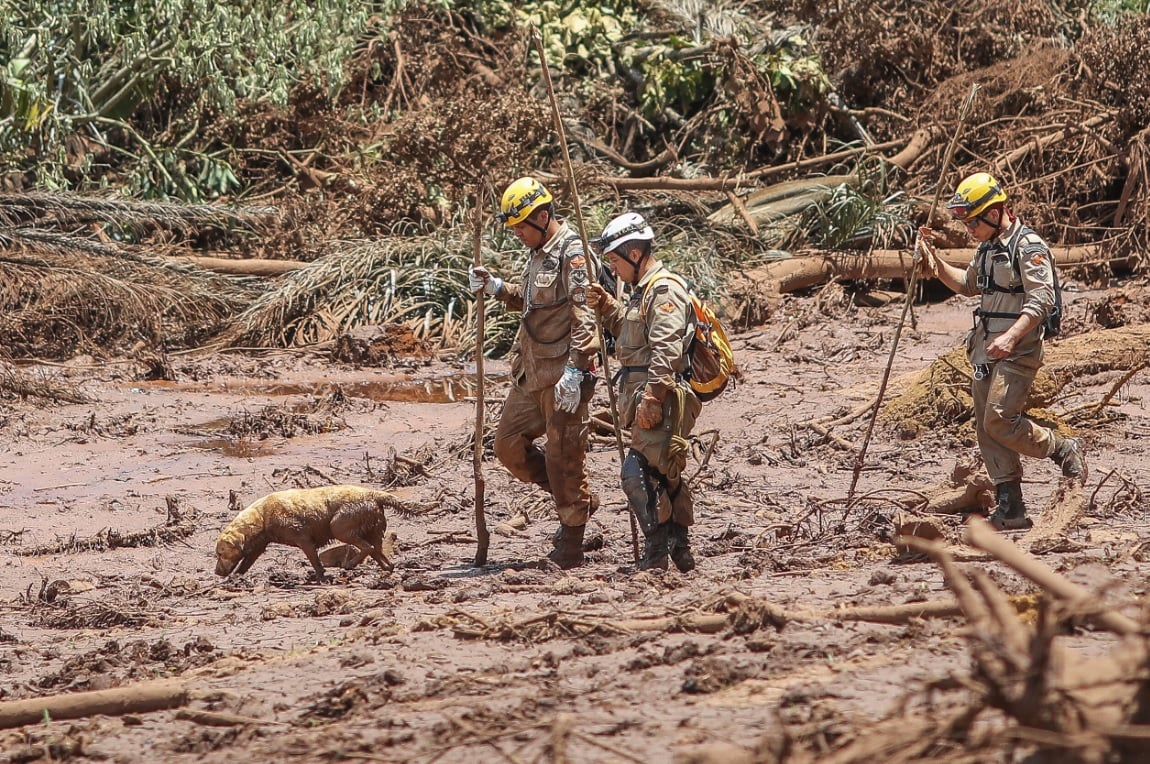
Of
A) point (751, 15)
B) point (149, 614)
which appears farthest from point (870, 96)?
point (149, 614)

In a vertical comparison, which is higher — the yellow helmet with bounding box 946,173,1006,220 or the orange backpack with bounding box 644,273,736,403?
the yellow helmet with bounding box 946,173,1006,220

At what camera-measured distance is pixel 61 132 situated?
15547mm

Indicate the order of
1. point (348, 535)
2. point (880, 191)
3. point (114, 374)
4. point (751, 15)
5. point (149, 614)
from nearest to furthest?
point (149, 614)
point (348, 535)
point (114, 374)
point (880, 191)
point (751, 15)

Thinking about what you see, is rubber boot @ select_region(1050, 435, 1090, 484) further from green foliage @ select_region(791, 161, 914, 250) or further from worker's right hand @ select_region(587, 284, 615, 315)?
green foliage @ select_region(791, 161, 914, 250)

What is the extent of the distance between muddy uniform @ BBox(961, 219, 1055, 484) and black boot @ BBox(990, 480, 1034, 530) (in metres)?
0.05

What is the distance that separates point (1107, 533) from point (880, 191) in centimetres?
841

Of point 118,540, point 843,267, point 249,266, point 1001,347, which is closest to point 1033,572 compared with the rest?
point 1001,347

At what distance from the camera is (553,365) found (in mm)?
6938

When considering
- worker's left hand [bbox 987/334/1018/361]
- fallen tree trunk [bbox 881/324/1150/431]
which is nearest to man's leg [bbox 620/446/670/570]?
worker's left hand [bbox 987/334/1018/361]

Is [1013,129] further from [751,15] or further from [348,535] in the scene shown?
[348,535]

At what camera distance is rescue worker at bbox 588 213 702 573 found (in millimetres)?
6363

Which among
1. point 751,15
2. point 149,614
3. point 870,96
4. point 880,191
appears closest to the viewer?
point 149,614

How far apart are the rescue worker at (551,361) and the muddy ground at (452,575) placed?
1.45ft

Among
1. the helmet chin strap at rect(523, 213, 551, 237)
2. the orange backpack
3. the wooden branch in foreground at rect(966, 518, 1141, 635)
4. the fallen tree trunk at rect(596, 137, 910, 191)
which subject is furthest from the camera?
the fallen tree trunk at rect(596, 137, 910, 191)
